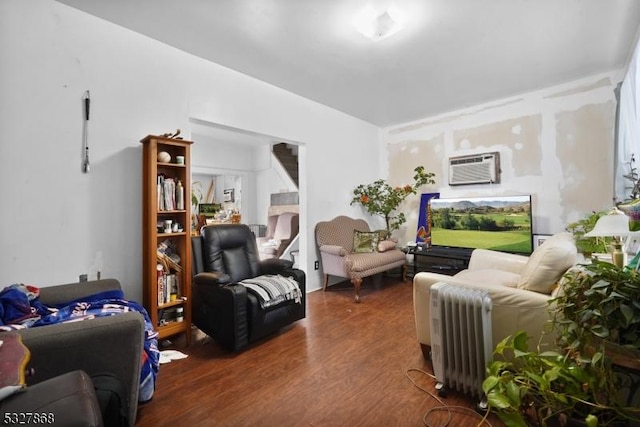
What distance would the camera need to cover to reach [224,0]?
6.48ft

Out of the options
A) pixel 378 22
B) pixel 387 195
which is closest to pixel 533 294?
pixel 378 22

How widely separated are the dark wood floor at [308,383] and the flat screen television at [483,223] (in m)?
1.80

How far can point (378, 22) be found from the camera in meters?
2.14

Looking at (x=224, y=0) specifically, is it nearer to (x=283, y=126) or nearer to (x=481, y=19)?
(x=283, y=126)

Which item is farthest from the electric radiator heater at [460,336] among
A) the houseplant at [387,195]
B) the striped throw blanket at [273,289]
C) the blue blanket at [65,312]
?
the houseplant at [387,195]

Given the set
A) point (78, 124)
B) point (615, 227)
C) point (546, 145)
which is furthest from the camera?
point (546, 145)

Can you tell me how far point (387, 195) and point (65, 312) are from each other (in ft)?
13.3

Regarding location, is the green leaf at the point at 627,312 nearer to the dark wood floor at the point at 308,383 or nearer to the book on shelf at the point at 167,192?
the dark wood floor at the point at 308,383

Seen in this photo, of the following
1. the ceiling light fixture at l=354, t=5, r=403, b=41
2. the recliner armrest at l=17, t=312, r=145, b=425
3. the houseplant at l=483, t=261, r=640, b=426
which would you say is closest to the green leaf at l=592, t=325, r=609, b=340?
the houseplant at l=483, t=261, r=640, b=426

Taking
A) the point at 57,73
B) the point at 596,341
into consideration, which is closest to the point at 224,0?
the point at 57,73

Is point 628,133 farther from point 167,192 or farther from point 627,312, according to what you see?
point 167,192

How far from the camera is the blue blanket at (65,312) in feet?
4.83

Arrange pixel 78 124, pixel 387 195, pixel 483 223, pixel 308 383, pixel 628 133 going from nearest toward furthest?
pixel 308 383 < pixel 78 124 < pixel 628 133 < pixel 483 223 < pixel 387 195

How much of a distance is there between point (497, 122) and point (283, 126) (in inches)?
116
